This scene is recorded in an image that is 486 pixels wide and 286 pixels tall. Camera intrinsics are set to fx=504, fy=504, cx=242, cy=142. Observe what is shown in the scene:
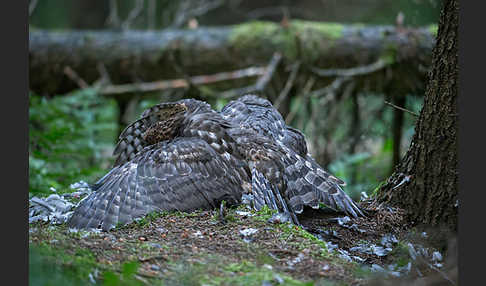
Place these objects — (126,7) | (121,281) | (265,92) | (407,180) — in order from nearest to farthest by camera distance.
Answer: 1. (121,281)
2. (407,180)
3. (265,92)
4. (126,7)

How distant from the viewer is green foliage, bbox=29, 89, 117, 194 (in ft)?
21.4

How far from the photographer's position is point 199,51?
28.9 ft

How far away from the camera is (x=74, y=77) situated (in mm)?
9188

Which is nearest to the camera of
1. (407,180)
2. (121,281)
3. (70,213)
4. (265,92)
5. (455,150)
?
(121,281)

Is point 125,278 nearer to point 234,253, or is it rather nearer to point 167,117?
point 234,253

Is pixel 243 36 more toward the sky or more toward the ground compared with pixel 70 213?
more toward the sky

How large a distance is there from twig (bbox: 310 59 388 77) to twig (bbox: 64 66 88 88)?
414cm

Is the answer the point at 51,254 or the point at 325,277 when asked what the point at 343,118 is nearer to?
the point at 325,277

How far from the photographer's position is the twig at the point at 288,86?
8297 millimetres

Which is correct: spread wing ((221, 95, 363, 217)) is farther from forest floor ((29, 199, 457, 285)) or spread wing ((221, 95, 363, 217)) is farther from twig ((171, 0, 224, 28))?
twig ((171, 0, 224, 28))

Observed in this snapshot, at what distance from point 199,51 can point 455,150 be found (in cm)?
565

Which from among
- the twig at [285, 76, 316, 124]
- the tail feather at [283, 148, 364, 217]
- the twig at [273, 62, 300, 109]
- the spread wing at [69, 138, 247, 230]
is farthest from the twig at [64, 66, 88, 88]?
the tail feather at [283, 148, 364, 217]

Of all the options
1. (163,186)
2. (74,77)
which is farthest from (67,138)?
(163,186)

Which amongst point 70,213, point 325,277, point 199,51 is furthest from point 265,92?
point 325,277
